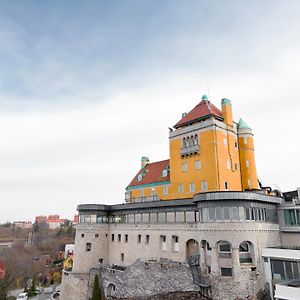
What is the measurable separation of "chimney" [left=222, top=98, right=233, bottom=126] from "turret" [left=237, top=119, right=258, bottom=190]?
2802mm

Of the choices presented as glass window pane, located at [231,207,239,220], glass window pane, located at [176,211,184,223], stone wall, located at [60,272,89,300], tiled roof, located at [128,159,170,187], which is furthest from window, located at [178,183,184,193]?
stone wall, located at [60,272,89,300]

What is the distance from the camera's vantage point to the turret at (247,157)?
3916cm

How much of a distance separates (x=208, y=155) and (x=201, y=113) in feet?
21.0

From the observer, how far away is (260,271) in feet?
88.9

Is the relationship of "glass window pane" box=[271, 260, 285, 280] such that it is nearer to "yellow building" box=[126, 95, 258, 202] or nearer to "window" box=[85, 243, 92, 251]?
"yellow building" box=[126, 95, 258, 202]

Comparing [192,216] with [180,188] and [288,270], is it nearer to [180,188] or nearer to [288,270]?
[180,188]

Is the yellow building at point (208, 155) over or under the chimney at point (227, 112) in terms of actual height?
under

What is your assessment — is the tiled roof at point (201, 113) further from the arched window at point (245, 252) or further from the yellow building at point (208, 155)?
the arched window at point (245, 252)

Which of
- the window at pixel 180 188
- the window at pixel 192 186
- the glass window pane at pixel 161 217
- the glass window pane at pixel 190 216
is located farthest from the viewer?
the window at pixel 180 188

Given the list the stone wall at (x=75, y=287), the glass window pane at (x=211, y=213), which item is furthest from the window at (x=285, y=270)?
the stone wall at (x=75, y=287)

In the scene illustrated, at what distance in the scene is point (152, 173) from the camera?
47375 mm

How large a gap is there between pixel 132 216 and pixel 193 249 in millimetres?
10901

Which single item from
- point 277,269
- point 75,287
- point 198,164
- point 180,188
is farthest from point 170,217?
point 75,287

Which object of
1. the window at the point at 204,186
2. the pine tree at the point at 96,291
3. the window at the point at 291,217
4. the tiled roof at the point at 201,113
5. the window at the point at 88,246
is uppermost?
the tiled roof at the point at 201,113
